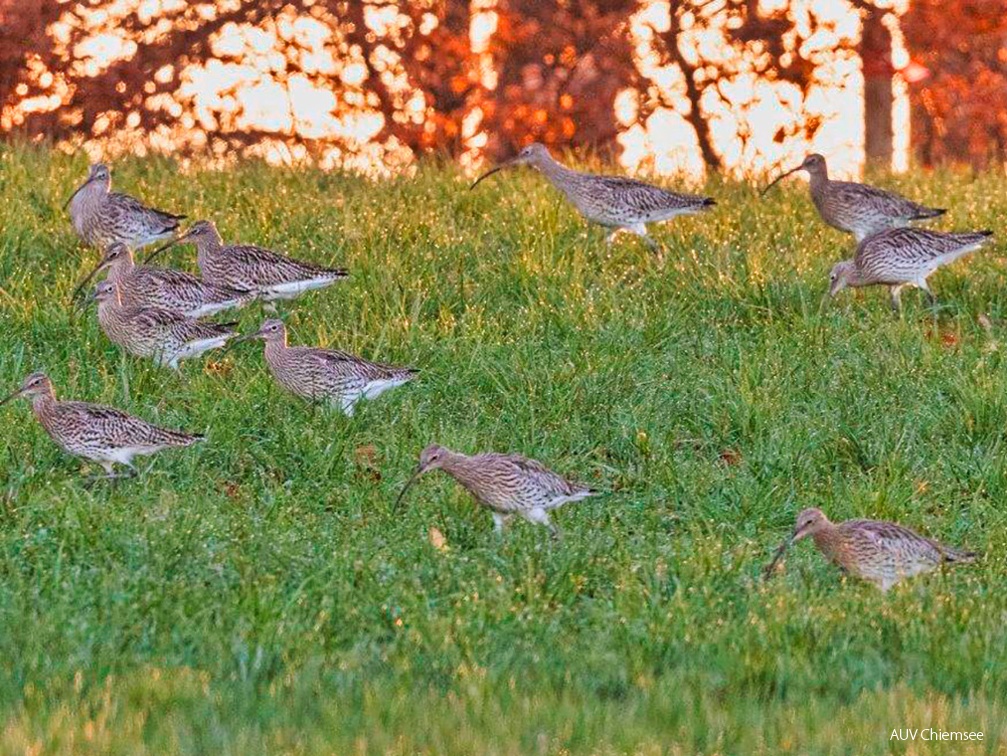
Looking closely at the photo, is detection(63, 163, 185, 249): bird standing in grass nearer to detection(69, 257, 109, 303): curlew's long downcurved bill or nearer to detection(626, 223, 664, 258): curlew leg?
detection(69, 257, 109, 303): curlew's long downcurved bill

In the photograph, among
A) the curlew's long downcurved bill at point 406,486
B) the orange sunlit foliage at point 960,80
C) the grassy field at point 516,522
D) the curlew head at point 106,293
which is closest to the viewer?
the grassy field at point 516,522

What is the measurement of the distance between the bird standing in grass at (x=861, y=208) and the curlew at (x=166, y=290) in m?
4.39

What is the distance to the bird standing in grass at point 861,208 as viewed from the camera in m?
14.3

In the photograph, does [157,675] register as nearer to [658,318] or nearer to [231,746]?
[231,746]

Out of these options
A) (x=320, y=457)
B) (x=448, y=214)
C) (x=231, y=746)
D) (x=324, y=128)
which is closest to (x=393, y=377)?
(x=320, y=457)

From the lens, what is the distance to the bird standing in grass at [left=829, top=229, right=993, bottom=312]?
13.1m

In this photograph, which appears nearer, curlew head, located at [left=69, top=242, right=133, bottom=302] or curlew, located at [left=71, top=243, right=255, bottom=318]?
curlew, located at [left=71, top=243, right=255, bottom=318]

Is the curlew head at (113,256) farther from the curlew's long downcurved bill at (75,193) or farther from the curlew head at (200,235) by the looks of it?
the curlew's long downcurved bill at (75,193)

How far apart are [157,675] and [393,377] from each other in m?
4.28

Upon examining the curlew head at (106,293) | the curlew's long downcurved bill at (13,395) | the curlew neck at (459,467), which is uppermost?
the curlew head at (106,293)

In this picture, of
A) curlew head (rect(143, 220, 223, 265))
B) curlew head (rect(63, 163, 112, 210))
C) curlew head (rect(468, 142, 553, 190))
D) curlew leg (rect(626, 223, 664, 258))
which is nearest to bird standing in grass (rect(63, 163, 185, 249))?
curlew head (rect(63, 163, 112, 210))

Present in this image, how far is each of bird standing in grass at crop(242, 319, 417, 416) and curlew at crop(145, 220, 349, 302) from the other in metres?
1.42

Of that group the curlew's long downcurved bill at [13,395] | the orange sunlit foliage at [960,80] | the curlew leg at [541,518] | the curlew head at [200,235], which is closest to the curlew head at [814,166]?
the orange sunlit foliage at [960,80]

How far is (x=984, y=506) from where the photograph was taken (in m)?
10.1
